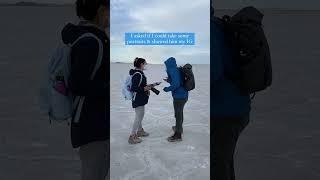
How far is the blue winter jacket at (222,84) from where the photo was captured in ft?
8.83

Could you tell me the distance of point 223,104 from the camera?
275 cm

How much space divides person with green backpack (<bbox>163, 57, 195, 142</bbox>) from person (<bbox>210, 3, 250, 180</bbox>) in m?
0.13

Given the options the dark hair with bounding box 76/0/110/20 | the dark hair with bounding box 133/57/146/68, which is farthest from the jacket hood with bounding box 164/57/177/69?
the dark hair with bounding box 76/0/110/20

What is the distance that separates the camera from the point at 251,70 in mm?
2689

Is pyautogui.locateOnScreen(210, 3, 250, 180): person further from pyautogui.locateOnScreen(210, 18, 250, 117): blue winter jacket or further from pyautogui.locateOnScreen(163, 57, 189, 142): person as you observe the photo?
pyautogui.locateOnScreen(163, 57, 189, 142): person

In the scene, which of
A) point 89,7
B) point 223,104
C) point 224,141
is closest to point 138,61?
point 89,7

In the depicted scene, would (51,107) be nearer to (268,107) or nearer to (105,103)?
(105,103)

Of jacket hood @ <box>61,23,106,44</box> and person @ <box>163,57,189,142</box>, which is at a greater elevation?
jacket hood @ <box>61,23,106,44</box>

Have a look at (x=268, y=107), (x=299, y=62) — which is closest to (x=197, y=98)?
(x=268, y=107)

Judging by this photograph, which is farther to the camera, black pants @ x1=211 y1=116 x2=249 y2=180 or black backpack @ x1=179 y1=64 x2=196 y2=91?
black pants @ x1=211 y1=116 x2=249 y2=180

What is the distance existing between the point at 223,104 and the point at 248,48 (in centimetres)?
31

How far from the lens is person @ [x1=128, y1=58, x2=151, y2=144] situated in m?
2.64

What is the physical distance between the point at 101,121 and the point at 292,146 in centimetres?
291

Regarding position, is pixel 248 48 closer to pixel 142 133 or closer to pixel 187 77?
pixel 187 77
